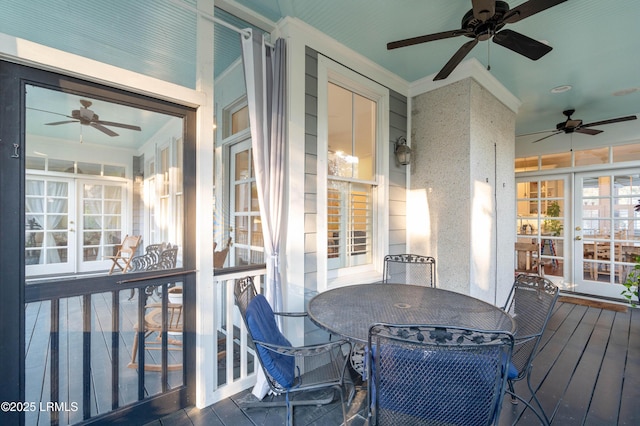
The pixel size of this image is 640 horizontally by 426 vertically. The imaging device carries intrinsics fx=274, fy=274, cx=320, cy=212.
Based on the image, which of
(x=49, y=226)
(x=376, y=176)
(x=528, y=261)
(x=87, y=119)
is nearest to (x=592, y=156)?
(x=528, y=261)

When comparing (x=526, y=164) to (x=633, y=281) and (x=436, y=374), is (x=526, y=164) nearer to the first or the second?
(x=633, y=281)

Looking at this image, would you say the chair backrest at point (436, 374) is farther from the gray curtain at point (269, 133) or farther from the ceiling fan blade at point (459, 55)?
the ceiling fan blade at point (459, 55)

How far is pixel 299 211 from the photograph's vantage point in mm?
2416

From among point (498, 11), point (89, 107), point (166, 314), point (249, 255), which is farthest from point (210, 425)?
point (498, 11)

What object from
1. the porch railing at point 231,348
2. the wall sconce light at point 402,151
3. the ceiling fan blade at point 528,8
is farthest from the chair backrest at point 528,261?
the porch railing at point 231,348

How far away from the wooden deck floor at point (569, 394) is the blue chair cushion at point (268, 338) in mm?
517

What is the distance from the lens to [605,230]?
15.9 feet

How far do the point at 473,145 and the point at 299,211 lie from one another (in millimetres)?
2212

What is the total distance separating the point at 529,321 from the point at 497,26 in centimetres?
212

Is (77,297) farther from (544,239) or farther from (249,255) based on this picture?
(544,239)

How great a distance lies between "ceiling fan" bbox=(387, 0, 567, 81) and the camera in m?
1.76

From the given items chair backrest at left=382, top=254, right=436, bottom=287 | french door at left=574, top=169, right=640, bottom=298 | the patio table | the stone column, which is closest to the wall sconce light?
the stone column

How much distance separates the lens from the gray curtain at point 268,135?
2168 mm

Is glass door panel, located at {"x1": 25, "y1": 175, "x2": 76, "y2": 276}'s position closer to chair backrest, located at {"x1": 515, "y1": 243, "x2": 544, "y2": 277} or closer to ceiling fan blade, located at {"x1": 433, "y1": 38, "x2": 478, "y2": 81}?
ceiling fan blade, located at {"x1": 433, "y1": 38, "x2": 478, "y2": 81}
